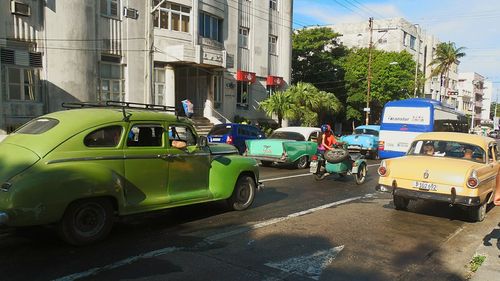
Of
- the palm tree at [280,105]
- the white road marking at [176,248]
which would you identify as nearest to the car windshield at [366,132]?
the palm tree at [280,105]

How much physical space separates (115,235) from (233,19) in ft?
88.0

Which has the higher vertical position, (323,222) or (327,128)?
(327,128)

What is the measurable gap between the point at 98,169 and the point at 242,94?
2738 centimetres

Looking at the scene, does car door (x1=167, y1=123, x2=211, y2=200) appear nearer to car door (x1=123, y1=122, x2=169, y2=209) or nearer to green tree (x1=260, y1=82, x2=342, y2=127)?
car door (x1=123, y1=122, x2=169, y2=209)

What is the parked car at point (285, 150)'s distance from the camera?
1576 centimetres

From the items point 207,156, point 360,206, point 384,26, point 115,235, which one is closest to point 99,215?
point 115,235

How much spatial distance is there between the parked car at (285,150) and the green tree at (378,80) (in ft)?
101

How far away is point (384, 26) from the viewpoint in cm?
6194

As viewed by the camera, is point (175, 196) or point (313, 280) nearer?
point (313, 280)

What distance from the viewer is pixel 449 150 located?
30.9ft

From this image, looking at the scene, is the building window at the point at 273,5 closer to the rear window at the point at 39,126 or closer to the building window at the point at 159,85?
the building window at the point at 159,85

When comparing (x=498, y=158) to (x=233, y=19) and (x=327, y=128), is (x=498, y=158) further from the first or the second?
(x=233, y=19)

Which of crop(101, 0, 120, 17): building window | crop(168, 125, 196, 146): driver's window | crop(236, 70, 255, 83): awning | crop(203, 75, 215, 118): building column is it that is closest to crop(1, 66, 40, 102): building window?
crop(101, 0, 120, 17): building window

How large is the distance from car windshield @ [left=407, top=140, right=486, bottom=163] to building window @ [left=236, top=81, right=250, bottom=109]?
77.2ft
